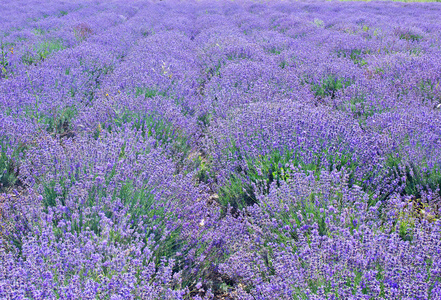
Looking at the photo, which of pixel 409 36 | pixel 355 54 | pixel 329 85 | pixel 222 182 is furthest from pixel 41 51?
pixel 409 36

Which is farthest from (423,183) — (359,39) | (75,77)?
(359,39)

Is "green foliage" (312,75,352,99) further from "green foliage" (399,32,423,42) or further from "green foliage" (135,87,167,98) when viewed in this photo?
"green foliage" (399,32,423,42)

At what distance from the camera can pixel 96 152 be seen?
2420mm

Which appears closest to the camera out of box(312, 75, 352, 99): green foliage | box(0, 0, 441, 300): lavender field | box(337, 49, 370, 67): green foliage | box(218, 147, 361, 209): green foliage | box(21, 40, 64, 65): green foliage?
box(0, 0, 441, 300): lavender field

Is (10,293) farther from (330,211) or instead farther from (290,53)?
(290,53)

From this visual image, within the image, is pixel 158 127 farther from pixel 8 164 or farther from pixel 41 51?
pixel 41 51

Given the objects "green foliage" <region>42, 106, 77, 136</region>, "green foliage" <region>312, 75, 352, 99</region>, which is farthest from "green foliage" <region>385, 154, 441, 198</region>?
"green foliage" <region>42, 106, 77, 136</region>

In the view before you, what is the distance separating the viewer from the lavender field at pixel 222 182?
1525 mm

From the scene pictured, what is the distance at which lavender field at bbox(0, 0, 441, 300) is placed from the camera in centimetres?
153

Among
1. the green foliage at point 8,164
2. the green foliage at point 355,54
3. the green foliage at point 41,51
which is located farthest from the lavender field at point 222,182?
the green foliage at point 355,54

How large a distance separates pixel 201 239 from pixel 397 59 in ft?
15.0

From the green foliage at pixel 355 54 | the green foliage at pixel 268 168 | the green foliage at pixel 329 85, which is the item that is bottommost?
the green foliage at pixel 268 168

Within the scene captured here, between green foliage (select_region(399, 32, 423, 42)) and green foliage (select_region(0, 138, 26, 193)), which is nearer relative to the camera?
green foliage (select_region(0, 138, 26, 193))

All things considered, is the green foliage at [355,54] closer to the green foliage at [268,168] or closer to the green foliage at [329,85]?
the green foliage at [329,85]
